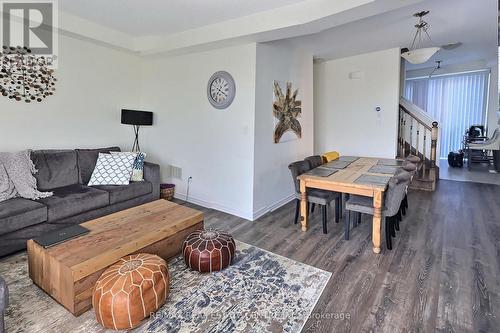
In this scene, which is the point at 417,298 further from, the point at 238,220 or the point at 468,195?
the point at 468,195

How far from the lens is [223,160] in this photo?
12.9ft

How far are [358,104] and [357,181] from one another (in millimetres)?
3031

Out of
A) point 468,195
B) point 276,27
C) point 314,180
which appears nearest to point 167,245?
point 314,180

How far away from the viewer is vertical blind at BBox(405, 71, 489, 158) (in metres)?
7.70

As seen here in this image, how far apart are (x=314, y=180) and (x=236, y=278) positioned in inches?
53.3

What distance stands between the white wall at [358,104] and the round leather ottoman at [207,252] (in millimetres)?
3976

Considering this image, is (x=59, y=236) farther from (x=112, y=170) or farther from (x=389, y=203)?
(x=389, y=203)

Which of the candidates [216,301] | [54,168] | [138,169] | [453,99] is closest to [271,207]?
[138,169]

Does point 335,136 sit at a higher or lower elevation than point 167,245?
higher

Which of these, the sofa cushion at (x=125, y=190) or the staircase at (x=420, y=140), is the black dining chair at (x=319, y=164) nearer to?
the sofa cushion at (x=125, y=190)

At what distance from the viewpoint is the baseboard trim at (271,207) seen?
372cm

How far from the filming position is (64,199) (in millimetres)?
2895

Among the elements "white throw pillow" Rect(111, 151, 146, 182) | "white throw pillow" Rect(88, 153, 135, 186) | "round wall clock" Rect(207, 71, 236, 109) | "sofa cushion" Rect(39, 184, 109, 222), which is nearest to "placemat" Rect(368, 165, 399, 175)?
"round wall clock" Rect(207, 71, 236, 109)

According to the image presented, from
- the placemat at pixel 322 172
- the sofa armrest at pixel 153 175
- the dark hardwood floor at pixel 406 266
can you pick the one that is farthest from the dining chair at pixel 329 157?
the sofa armrest at pixel 153 175
